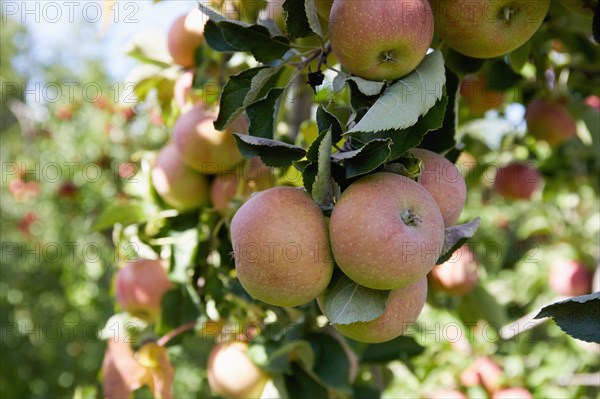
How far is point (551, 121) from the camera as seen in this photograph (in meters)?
1.59

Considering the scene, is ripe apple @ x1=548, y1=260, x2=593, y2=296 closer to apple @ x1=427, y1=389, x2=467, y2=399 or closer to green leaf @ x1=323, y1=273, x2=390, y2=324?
apple @ x1=427, y1=389, x2=467, y2=399

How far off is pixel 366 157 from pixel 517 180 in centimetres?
148

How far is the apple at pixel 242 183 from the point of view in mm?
1092

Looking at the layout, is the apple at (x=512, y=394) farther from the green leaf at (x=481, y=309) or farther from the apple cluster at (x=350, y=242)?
the apple cluster at (x=350, y=242)

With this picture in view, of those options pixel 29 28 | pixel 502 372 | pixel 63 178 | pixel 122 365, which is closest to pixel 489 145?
pixel 502 372

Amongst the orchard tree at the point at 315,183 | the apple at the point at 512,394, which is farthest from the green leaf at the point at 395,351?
the apple at the point at 512,394

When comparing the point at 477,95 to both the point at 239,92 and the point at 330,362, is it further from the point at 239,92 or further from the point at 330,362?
the point at 239,92

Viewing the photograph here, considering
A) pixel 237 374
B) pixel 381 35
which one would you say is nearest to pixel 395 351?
pixel 237 374

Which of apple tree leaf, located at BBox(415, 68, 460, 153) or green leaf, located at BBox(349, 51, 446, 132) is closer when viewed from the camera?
green leaf, located at BBox(349, 51, 446, 132)

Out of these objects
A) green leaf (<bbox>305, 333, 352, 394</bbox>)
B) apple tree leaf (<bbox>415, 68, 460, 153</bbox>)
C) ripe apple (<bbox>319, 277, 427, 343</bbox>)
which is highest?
apple tree leaf (<bbox>415, 68, 460, 153</bbox>)

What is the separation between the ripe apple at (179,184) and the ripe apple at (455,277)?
0.64 meters

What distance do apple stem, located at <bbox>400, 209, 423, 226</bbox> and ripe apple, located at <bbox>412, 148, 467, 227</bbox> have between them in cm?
8

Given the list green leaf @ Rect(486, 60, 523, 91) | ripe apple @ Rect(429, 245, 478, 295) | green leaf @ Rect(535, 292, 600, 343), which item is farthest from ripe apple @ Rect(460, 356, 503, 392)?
green leaf @ Rect(535, 292, 600, 343)

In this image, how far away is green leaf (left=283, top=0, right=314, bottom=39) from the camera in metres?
0.69
